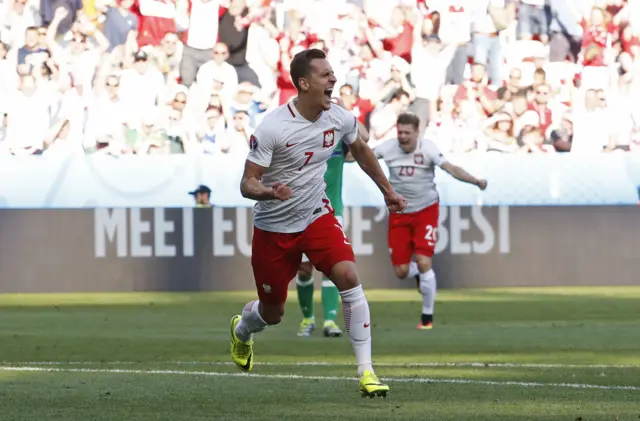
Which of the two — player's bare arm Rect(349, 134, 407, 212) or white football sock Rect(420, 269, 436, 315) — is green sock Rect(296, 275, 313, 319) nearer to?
white football sock Rect(420, 269, 436, 315)

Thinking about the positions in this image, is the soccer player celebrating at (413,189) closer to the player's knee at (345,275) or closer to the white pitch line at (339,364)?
the white pitch line at (339,364)

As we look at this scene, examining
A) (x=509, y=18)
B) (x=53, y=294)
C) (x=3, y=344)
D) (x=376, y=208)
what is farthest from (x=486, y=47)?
(x=3, y=344)

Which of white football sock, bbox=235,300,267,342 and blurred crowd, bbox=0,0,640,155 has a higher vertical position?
blurred crowd, bbox=0,0,640,155

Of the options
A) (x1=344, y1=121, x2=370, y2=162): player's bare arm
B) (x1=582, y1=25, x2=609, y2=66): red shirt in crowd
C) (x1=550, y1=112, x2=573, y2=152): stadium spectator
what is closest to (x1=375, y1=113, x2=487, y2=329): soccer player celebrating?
(x1=344, y1=121, x2=370, y2=162): player's bare arm

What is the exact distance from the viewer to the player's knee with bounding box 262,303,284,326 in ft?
30.3

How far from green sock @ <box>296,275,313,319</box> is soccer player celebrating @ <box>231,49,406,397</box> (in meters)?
5.03

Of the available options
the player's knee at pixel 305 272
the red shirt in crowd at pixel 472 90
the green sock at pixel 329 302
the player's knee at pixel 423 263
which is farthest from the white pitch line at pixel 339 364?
the red shirt in crowd at pixel 472 90

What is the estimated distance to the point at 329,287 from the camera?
14.0 meters

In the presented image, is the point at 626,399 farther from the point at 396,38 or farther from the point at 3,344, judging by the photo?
the point at 396,38

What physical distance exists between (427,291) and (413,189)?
1282mm

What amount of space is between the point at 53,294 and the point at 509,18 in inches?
388

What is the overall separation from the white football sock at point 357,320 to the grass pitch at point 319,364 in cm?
28

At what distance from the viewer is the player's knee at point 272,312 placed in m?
9.24

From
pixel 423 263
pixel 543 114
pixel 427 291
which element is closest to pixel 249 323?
pixel 427 291
